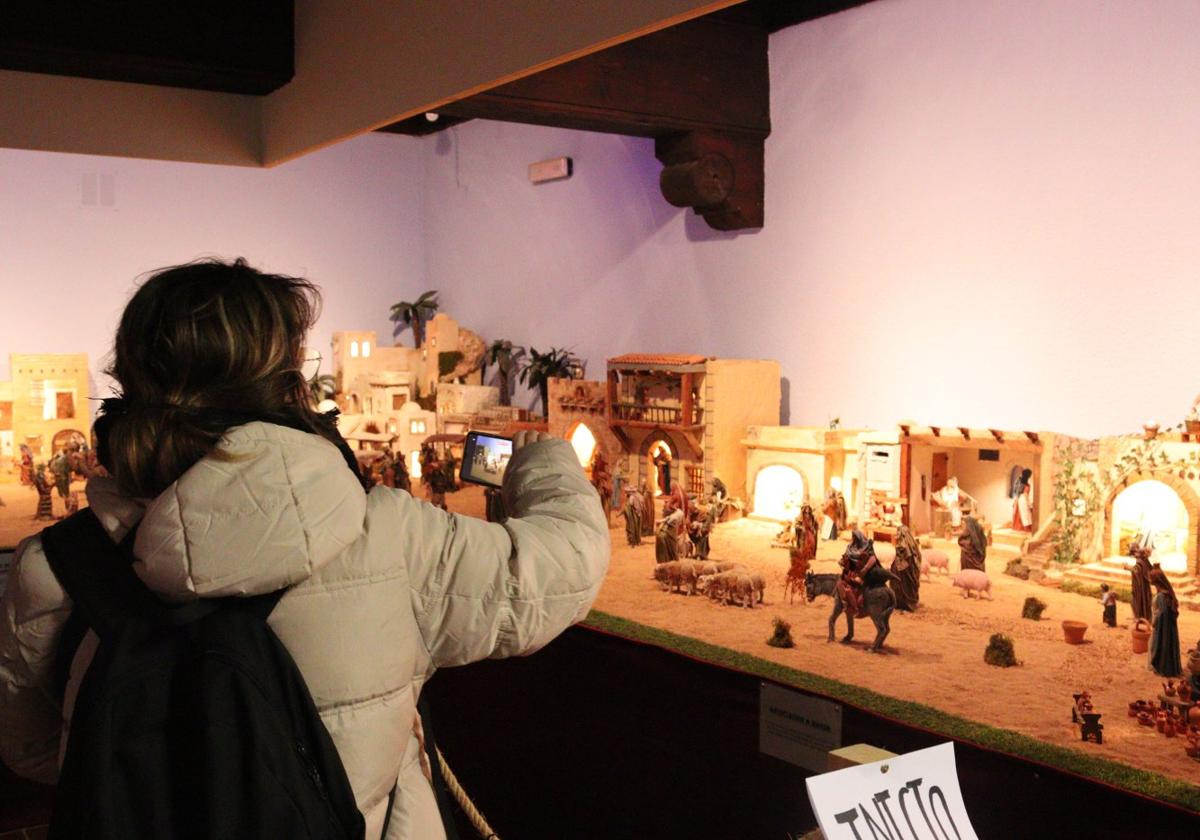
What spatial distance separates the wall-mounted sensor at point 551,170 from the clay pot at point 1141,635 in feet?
14.9

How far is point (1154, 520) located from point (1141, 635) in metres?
1.06

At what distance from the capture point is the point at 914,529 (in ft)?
16.4

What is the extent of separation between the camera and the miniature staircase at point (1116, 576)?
13.1ft

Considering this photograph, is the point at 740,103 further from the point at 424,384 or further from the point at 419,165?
the point at 424,384

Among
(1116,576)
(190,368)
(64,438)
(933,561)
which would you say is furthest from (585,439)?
(190,368)

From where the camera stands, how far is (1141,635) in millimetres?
3428

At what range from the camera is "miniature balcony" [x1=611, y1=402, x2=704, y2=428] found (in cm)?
579

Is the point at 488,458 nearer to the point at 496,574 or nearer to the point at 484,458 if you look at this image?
the point at 484,458

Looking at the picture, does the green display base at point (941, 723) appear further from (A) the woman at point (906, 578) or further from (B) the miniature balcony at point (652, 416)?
(B) the miniature balcony at point (652, 416)

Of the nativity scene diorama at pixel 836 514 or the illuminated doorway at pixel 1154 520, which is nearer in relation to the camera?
the nativity scene diorama at pixel 836 514

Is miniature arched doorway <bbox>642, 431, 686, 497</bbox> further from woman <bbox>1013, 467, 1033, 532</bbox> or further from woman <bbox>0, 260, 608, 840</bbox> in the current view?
woman <bbox>0, 260, 608, 840</bbox>

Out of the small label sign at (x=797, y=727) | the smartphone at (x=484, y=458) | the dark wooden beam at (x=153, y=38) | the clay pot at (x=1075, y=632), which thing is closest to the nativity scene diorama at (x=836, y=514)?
the clay pot at (x=1075, y=632)

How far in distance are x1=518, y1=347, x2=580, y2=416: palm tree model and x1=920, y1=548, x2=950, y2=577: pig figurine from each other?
3.14 m

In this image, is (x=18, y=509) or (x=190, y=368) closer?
(x=190, y=368)
